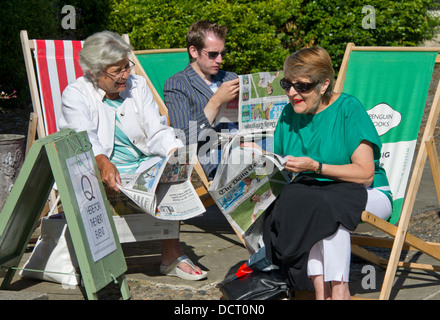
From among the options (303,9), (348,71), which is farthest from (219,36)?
(303,9)

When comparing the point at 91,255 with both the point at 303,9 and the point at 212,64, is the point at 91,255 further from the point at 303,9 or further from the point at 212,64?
the point at 303,9

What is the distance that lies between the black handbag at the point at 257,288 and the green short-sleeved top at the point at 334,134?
568mm

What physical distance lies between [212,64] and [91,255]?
1695 millimetres

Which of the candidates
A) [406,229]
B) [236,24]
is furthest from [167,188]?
[236,24]

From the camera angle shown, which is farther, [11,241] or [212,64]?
[212,64]

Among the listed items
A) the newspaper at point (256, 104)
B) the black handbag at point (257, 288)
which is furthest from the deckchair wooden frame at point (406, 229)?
the newspaper at point (256, 104)

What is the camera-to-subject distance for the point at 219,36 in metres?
4.38

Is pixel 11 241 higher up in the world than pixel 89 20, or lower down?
lower down

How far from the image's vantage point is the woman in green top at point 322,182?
3.09m

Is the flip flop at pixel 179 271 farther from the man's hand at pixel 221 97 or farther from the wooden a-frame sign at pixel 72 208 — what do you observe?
the man's hand at pixel 221 97

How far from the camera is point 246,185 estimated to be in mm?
3432

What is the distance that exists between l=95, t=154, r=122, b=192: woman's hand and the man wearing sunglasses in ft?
2.28

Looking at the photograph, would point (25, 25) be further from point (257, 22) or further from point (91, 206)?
point (91, 206)

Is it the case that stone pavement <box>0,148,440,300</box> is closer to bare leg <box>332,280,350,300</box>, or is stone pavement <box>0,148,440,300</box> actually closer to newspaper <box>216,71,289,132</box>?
bare leg <box>332,280,350,300</box>
